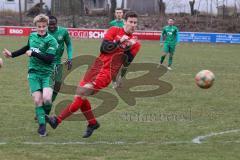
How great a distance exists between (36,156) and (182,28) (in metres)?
41.5

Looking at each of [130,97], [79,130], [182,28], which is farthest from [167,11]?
[79,130]

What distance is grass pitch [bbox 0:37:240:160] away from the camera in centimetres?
755

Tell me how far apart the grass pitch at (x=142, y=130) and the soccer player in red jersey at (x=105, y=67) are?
0.32m

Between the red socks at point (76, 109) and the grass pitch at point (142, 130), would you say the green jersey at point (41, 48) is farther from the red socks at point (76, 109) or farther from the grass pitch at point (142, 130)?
the grass pitch at point (142, 130)

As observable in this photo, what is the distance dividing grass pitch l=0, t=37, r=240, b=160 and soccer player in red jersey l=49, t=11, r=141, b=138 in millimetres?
320

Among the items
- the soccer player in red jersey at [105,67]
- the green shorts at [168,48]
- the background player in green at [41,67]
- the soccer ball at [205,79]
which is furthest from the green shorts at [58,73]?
the green shorts at [168,48]

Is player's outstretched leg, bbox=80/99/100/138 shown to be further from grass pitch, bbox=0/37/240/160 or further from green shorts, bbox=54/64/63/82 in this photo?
green shorts, bbox=54/64/63/82

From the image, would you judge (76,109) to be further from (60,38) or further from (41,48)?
(60,38)

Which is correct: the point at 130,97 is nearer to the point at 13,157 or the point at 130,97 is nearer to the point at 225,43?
the point at 13,157

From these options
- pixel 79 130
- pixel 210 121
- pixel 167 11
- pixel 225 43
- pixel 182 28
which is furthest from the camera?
pixel 167 11

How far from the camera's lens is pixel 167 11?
56.6m

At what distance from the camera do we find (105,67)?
8.70 metres

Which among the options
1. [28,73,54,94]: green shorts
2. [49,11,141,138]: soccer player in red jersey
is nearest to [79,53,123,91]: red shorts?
[49,11,141,138]: soccer player in red jersey

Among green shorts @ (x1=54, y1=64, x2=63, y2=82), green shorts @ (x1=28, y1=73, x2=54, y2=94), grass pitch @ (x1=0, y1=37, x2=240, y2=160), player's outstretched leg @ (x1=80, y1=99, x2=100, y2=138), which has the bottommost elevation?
grass pitch @ (x1=0, y1=37, x2=240, y2=160)
